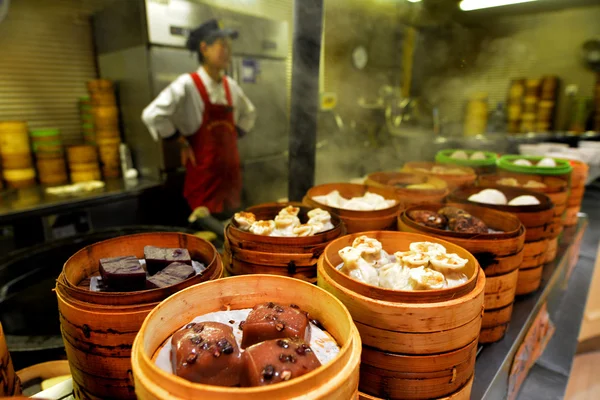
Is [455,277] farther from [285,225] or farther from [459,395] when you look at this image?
[285,225]

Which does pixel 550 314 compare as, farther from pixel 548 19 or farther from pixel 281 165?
pixel 548 19

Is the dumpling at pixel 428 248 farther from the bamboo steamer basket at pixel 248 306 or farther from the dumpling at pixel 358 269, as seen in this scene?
the bamboo steamer basket at pixel 248 306

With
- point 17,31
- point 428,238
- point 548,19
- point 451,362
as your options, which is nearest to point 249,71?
point 17,31

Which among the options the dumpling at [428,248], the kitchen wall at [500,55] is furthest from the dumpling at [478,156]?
the kitchen wall at [500,55]

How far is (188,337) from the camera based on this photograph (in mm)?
929

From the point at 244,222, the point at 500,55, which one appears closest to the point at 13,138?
the point at 244,222

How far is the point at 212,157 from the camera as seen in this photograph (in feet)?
15.2

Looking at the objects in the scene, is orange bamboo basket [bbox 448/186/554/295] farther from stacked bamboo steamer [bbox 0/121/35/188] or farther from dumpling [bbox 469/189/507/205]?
stacked bamboo steamer [bbox 0/121/35/188]

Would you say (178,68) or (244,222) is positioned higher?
(178,68)

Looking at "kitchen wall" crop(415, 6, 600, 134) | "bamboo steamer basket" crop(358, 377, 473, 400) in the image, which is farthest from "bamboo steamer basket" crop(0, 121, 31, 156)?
"kitchen wall" crop(415, 6, 600, 134)

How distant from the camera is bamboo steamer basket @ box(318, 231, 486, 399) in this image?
1.13 m

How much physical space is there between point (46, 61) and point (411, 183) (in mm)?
4938

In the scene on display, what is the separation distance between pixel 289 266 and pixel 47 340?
→ 1013mm

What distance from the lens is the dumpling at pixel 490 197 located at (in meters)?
2.14
